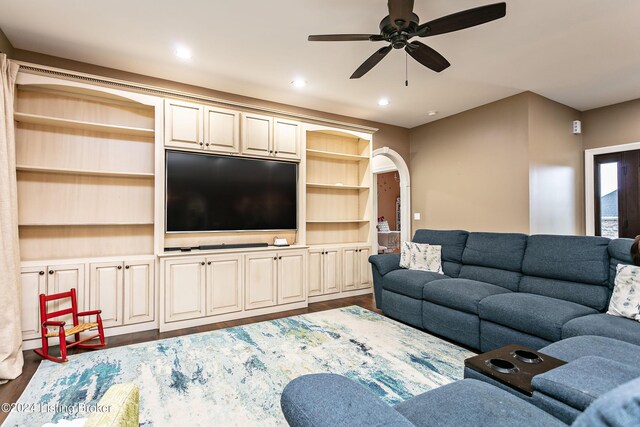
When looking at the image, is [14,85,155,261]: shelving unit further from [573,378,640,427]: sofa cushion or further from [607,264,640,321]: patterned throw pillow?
[607,264,640,321]: patterned throw pillow

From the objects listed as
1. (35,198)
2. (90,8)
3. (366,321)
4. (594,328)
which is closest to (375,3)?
(90,8)

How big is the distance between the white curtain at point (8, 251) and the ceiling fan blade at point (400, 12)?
10.1ft

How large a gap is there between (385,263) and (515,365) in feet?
8.07

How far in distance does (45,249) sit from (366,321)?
344cm

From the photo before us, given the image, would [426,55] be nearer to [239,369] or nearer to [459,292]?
[459,292]

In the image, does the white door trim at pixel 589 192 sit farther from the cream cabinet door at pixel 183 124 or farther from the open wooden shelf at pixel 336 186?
the cream cabinet door at pixel 183 124

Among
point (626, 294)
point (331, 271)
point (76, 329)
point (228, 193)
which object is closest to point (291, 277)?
point (331, 271)


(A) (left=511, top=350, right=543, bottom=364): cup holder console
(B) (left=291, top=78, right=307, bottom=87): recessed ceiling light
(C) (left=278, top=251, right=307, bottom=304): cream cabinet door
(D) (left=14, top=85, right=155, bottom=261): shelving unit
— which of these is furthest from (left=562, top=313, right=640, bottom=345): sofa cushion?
(D) (left=14, top=85, right=155, bottom=261): shelving unit

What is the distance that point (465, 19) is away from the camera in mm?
2105

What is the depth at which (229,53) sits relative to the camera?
10.5 ft

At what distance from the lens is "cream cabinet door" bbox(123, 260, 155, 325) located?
11.0ft

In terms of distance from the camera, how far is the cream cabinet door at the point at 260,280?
3.94 metres

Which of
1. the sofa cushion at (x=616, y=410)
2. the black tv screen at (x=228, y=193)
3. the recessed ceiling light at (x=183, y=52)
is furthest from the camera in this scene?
the black tv screen at (x=228, y=193)

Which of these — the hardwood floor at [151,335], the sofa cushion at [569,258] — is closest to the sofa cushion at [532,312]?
the sofa cushion at [569,258]
